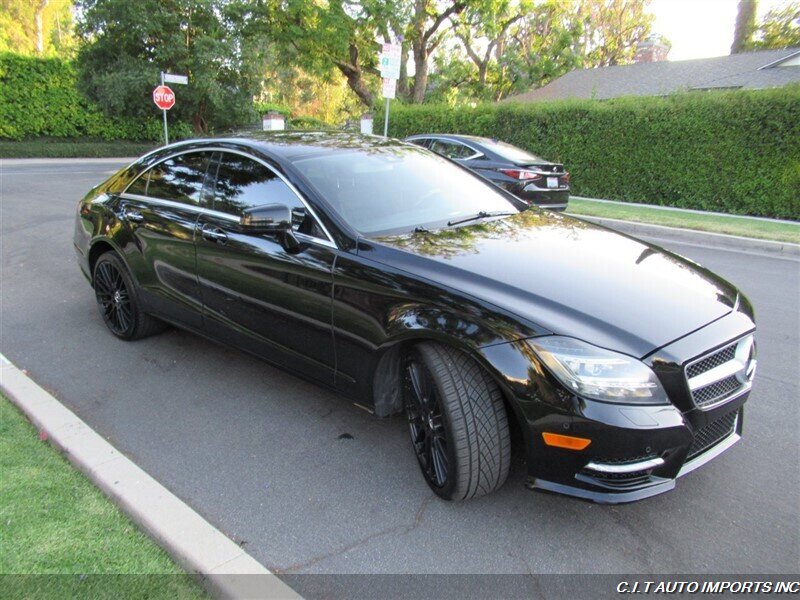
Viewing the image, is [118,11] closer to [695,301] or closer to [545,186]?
[545,186]

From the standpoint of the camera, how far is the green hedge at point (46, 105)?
Answer: 2481 centimetres

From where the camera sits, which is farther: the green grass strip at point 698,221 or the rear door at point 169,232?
the green grass strip at point 698,221

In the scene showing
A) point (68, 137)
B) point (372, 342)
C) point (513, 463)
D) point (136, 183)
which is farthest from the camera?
point (68, 137)

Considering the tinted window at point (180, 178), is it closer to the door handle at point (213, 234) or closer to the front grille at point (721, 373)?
the door handle at point (213, 234)

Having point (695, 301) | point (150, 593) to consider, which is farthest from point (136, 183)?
point (695, 301)

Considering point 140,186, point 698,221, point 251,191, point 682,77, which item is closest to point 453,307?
point 251,191

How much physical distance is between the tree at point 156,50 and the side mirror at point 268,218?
83.8 feet

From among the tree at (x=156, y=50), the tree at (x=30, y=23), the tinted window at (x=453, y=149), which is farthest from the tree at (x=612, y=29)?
the tree at (x=30, y=23)

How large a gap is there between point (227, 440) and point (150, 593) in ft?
3.99

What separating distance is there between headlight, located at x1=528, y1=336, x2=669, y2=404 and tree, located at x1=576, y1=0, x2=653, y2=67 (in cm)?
3949

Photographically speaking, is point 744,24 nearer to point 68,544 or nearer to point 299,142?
point 299,142

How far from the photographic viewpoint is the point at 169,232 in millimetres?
3988

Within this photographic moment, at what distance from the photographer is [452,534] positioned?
253 cm

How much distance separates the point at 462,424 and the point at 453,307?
0.50 meters
